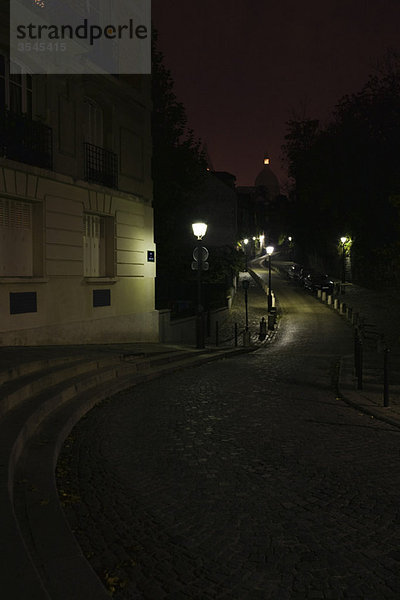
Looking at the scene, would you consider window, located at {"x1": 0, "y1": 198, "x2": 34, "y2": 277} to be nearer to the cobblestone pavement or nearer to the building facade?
the building facade

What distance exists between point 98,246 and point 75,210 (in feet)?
6.24

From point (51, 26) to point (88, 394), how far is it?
9932 mm

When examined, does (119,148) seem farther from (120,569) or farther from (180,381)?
(120,569)

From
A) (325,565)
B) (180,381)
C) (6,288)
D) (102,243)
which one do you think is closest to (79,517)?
(325,565)

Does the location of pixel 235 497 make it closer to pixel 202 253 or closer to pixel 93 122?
pixel 202 253

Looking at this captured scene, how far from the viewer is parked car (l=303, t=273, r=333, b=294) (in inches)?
1713

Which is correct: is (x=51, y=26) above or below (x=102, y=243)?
above

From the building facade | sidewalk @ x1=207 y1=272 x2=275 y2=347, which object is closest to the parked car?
sidewalk @ x1=207 y1=272 x2=275 y2=347

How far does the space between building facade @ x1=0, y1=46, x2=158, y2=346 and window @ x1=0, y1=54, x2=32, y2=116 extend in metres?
0.03

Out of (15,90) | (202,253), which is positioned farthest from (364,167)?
(15,90)

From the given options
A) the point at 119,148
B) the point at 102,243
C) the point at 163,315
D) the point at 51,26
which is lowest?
the point at 163,315

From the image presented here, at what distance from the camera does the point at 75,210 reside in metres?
14.2

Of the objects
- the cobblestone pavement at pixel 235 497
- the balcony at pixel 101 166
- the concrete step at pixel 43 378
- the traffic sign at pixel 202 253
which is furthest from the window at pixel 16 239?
the traffic sign at pixel 202 253

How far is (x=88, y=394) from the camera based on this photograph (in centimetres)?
898
